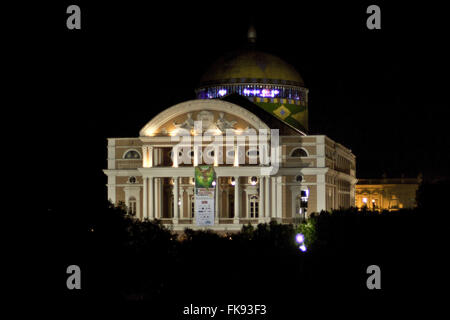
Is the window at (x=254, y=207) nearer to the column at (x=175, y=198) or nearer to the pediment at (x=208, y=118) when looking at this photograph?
the column at (x=175, y=198)

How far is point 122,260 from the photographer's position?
5531cm

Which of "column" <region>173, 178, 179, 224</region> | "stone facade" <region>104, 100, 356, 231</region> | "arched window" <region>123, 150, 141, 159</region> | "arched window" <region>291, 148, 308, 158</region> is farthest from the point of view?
"arched window" <region>123, 150, 141, 159</region>

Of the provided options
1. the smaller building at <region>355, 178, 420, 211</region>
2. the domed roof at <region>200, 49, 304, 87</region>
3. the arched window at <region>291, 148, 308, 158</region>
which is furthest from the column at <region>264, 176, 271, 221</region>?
the smaller building at <region>355, 178, 420, 211</region>

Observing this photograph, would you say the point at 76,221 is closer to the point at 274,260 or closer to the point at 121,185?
the point at 274,260

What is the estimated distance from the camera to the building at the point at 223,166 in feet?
282

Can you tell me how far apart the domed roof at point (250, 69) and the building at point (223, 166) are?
20.6 ft

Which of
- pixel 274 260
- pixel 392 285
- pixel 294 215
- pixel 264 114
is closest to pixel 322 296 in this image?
pixel 392 285

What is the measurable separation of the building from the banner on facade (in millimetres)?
1281

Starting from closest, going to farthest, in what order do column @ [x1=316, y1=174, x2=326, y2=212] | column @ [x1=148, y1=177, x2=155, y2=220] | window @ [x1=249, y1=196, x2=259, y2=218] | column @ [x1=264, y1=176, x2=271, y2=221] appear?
column @ [x1=264, y1=176, x2=271, y2=221] → column @ [x1=148, y1=177, x2=155, y2=220] → column @ [x1=316, y1=174, x2=326, y2=212] → window @ [x1=249, y1=196, x2=259, y2=218]

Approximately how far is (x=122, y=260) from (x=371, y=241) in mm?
15537

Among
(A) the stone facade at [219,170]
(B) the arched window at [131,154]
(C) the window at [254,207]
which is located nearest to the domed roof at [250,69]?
(A) the stone facade at [219,170]

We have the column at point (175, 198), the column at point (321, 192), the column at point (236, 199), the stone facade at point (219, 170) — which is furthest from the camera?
the column at point (321, 192)

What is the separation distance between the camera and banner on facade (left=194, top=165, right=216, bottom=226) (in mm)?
84125

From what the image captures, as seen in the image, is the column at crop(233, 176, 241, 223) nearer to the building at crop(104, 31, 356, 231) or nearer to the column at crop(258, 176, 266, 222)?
the building at crop(104, 31, 356, 231)
